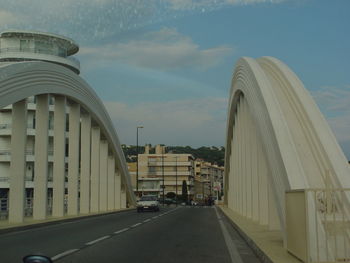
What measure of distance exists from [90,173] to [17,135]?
15.3m

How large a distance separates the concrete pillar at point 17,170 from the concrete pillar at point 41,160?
9.26 ft

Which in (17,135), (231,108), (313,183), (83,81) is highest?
(83,81)

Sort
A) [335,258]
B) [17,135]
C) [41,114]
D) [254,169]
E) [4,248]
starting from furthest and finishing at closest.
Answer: [41,114]
[17,135]
[254,169]
[4,248]
[335,258]

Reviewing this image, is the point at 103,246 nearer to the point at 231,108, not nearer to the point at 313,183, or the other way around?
the point at 313,183

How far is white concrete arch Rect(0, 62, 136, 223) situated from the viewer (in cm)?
2133

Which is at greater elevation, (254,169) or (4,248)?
(254,169)

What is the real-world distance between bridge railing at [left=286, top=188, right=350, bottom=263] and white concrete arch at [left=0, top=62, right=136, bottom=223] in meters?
15.6

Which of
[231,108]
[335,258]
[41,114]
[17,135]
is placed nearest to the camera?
[335,258]

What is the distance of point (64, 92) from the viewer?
28781mm

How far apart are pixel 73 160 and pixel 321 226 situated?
2617 centimetres

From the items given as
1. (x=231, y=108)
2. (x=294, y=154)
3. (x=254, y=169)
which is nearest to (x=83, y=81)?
(x=231, y=108)

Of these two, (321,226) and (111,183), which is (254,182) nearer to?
(321,226)

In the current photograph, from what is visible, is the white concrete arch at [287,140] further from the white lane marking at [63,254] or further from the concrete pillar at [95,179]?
the concrete pillar at [95,179]

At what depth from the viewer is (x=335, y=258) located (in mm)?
7859
